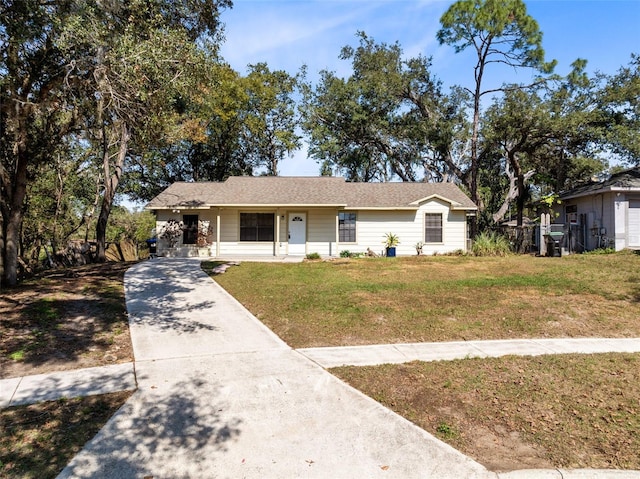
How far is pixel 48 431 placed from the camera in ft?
11.3

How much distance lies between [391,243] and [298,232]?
442cm

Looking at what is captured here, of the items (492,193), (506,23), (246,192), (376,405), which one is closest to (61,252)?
(246,192)

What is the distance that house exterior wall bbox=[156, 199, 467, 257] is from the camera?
1744 centimetres

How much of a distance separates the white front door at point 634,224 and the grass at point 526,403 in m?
14.4

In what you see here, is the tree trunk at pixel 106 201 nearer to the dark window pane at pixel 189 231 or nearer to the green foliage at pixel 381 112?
the dark window pane at pixel 189 231

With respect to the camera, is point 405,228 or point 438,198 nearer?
point 438,198

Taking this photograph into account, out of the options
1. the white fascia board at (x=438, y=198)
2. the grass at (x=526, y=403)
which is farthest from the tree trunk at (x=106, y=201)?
the grass at (x=526, y=403)

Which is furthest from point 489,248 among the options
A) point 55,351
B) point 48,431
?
point 48,431

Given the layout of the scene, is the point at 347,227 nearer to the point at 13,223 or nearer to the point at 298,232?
the point at 298,232

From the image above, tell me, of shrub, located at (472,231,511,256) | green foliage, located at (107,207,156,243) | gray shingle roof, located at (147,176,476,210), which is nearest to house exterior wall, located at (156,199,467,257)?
gray shingle roof, located at (147,176,476,210)

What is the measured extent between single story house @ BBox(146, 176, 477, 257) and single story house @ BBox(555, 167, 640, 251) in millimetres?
5752

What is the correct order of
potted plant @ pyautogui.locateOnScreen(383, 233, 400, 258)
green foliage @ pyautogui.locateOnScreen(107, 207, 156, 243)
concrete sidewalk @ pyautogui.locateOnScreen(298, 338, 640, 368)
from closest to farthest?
concrete sidewalk @ pyautogui.locateOnScreen(298, 338, 640, 368) → potted plant @ pyautogui.locateOnScreen(383, 233, 400, 258) → green foliage @ pyautogui.locateOnScreen(107, 207, 156, 243)

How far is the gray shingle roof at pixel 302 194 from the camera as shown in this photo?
17078 millimetres

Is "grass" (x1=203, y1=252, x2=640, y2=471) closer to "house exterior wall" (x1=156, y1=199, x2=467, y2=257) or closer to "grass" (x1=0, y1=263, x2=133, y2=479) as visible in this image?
"grass" (x1=0, y1=263, x2=133, y2=479)
